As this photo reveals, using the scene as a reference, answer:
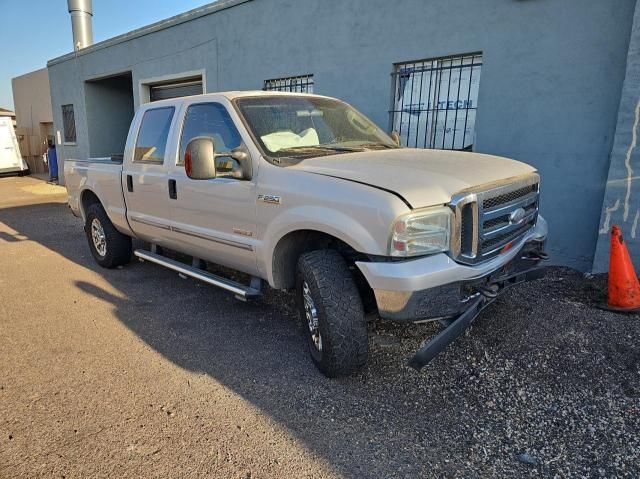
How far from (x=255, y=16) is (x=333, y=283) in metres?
7.39

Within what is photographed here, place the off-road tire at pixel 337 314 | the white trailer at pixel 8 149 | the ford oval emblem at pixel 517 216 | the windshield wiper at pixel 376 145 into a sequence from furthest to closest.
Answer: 1. the white trailer at pixel 8 149
2. the windshield wiper at pixel 376 145
3. the ford oval emblem at pixel 517 216
4. the off-road tire at pixel 337 314

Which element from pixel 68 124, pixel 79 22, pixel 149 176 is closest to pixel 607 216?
pixel 149 176

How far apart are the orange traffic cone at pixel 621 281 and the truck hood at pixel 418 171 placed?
1.41 meters

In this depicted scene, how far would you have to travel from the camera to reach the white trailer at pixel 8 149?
19.5 m

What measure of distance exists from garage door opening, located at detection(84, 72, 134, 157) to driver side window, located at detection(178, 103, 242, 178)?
11.6 m

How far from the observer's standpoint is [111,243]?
563 cm

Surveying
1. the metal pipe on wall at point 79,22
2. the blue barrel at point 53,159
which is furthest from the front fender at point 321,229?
the blue barrel at point 53,159

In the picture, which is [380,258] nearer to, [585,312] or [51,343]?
[585,312]

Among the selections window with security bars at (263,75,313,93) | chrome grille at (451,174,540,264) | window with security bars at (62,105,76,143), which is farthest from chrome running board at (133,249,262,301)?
window with security bars at (62,105,76,143)

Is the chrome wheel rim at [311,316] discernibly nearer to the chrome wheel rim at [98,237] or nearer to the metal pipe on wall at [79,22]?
the chrome wheel rim at [98,237]

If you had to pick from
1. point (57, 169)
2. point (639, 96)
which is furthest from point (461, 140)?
point (57, 169)

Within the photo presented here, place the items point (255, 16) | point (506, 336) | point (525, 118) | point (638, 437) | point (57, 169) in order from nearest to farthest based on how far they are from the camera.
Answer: point (638, 437) < point (506, 336) < point (525, 118) < point (255, 16) < point (57, 169)

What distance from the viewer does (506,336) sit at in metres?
3.64

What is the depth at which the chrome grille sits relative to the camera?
8.82 feet
